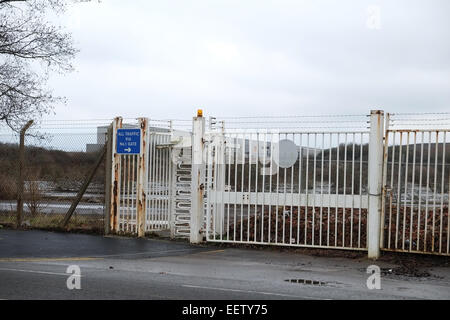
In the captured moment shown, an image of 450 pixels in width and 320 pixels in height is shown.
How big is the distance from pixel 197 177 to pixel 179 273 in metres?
4.53

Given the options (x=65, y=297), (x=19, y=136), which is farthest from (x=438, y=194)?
(x=19, y=136)

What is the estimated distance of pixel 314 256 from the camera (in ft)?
41.6

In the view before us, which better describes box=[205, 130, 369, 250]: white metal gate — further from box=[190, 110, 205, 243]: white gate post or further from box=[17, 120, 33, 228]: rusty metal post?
box=[17, 120, 33, 228]: rusty metal post

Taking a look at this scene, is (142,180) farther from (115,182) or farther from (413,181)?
(413,181)

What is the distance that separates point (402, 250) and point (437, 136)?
7.98ft

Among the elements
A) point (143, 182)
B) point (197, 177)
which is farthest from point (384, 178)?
point (143, 182)

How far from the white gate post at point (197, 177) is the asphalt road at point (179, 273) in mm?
509

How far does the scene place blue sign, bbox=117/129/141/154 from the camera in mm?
15251

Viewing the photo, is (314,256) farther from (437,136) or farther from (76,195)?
(76,195)

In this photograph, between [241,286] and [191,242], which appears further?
[191,242]

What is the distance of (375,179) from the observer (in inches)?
489

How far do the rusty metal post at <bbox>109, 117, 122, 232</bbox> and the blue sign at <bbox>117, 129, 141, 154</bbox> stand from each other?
150mm

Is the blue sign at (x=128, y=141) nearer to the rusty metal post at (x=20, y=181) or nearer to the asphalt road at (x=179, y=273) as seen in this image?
the asphalt road at (x=179, y=273)

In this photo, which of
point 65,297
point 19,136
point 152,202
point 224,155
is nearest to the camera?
point 65,297
